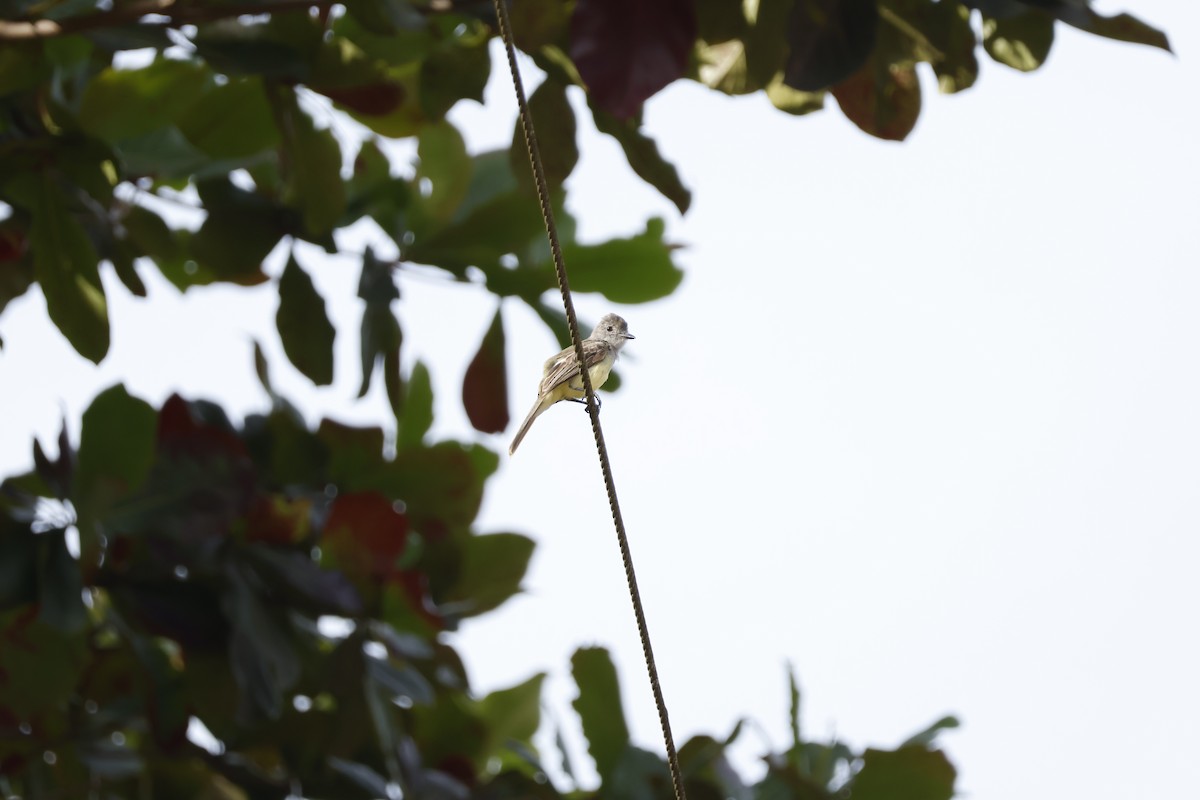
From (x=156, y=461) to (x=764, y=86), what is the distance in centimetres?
167

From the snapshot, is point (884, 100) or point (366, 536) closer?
point (884, 100)

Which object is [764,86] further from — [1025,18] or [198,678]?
[198,678]

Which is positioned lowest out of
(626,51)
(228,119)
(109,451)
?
(109,451)

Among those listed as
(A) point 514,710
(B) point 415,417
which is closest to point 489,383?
(B) point 415,417

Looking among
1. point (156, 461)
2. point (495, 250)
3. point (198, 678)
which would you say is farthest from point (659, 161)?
point (198, 678)

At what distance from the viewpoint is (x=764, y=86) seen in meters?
3.01

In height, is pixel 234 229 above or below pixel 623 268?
above

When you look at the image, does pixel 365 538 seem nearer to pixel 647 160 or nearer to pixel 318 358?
pixel 318 358

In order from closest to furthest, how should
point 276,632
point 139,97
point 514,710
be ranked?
1. point 139,97
2. point 276,632
3. point 514,710

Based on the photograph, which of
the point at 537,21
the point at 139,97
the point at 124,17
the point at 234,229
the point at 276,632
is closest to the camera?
the point at 124,17

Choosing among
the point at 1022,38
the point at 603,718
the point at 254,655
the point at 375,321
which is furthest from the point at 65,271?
the point at 1022,38

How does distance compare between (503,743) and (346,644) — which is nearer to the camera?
(346,644)

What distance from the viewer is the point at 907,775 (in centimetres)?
343

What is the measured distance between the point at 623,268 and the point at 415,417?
88 centimetres
